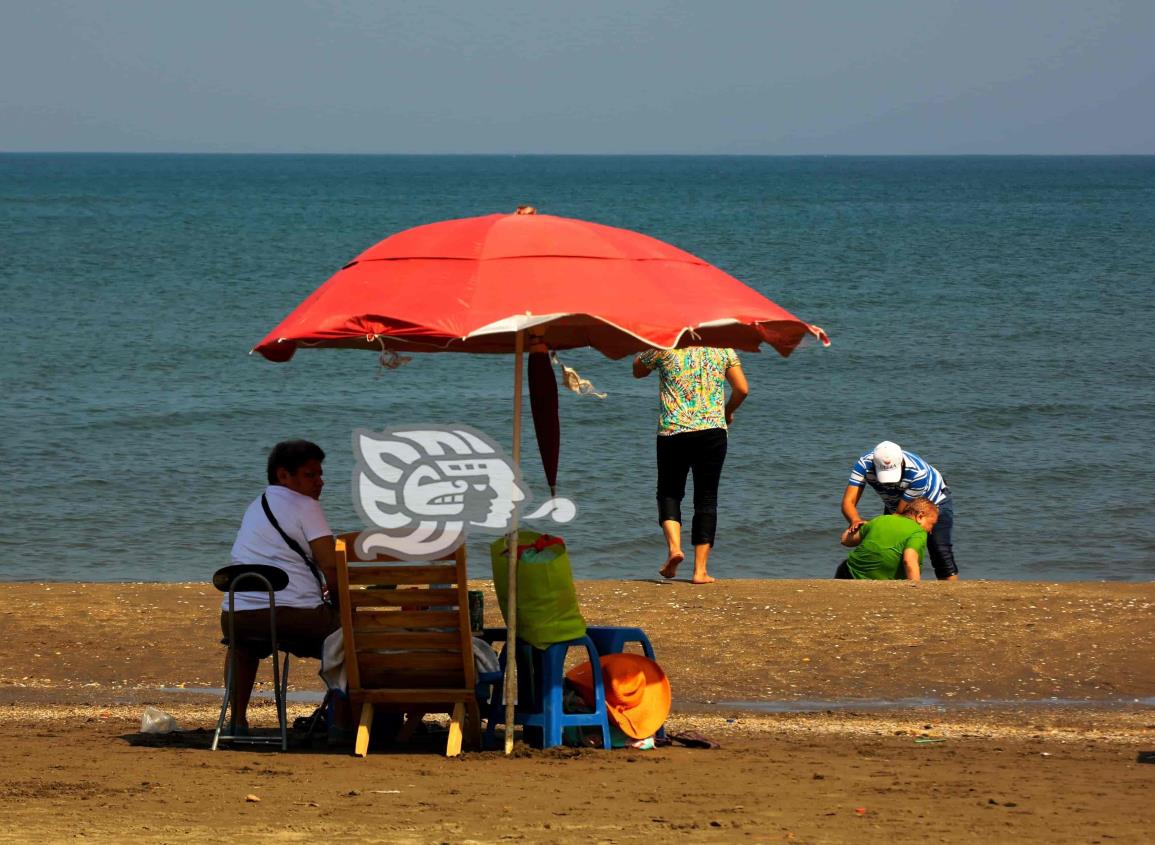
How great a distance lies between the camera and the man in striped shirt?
33.2 feet

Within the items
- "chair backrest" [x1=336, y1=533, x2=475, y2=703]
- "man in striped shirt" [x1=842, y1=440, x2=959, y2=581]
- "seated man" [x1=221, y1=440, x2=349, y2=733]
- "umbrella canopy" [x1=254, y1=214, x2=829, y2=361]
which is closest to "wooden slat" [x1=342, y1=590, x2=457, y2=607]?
"chair backrest" [x1=336, y1=533, x2=475, y2=703]

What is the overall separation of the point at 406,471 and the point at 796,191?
120195 mm

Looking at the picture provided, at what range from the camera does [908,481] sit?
1020cm

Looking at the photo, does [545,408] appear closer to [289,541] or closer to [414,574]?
[414,574]

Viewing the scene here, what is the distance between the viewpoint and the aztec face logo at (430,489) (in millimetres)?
6414

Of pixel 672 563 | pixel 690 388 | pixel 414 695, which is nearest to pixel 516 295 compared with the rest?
pixel 414 695

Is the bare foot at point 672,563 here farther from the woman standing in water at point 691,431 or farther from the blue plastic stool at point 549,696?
the blue plastic stool at point 549,696

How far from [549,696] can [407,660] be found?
0.59 m

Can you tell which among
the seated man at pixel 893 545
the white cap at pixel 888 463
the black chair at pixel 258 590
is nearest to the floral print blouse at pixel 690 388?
the white cap at pixel 888 463

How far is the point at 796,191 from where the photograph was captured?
12450 cm

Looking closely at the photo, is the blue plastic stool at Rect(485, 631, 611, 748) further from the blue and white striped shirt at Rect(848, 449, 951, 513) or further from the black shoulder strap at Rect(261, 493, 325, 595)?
the blue and white striped shirt at Rect(848, 449, 951, 513)

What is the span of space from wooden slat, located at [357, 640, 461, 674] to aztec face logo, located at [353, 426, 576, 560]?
383 mm

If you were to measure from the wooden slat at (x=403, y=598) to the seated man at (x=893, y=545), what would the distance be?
4486mm

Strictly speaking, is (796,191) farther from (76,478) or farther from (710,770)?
(710,770)
